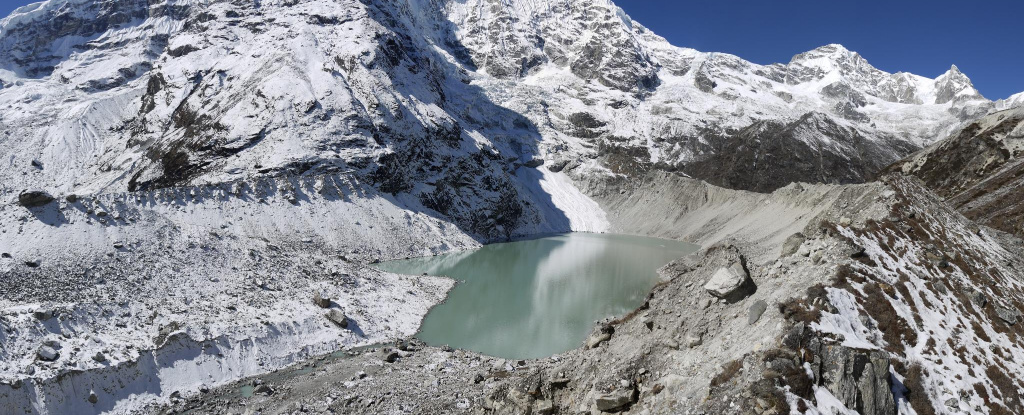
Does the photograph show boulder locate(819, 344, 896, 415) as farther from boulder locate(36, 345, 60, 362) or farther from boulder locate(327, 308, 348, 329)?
boulder locate(327, 308, 348, 329)

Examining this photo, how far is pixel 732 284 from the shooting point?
11984 millimetres

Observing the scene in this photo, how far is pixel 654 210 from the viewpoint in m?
111

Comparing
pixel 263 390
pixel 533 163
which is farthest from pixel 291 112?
pixel 533 163

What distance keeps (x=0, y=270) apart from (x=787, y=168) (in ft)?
515

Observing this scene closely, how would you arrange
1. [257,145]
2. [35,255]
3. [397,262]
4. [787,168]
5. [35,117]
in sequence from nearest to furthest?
[35,255], [397,262], [257,145], [35,117], [787,168]

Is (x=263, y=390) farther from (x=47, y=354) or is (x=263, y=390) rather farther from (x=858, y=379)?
(x=858, y=379)

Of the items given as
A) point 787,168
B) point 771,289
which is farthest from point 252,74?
point 787,168

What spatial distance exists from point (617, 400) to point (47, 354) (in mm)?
20369

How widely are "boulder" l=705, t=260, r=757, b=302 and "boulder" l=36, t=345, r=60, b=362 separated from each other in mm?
22522

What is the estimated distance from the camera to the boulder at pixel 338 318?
1121 inches

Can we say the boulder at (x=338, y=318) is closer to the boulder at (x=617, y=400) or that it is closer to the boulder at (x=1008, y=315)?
the boulder at (x=617, y=400)

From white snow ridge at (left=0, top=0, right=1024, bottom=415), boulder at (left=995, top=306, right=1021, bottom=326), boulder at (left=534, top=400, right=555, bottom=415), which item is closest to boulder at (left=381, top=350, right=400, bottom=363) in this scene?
A: white snow ridge at (left=0, top=0, right=1024, bottom=415)

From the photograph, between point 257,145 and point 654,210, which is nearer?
point 257,145

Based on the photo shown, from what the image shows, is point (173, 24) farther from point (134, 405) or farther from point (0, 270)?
point (134, 405)
